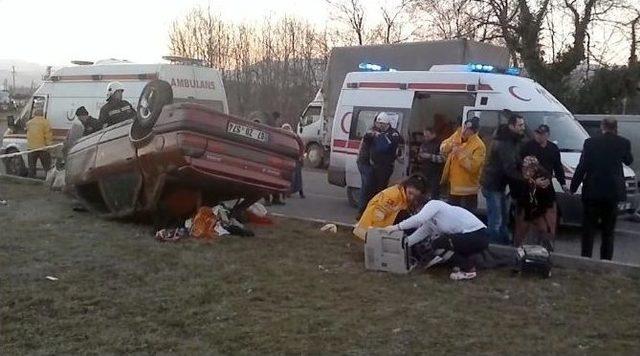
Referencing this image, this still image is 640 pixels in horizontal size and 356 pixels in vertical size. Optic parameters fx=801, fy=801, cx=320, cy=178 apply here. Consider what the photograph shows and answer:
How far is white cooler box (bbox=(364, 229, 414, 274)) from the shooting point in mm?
7789

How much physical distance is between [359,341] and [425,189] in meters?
3.04

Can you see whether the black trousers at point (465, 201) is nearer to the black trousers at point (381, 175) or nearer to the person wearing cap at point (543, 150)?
the person wearing cap at point (543, 150)

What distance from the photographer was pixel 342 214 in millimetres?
13773

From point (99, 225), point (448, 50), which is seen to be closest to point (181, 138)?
point (99, 225)

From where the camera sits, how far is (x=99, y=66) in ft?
57.1

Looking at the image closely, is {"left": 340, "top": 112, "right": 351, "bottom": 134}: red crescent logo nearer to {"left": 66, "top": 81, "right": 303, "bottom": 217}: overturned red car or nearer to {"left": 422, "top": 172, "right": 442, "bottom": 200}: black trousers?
{"left": 422, "top": 172, "right": 442, "bottom": 200}: black trousers

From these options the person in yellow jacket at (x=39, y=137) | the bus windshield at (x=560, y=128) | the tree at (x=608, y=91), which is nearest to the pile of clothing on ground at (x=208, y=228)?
the bus windshield at (x=560, y=128)

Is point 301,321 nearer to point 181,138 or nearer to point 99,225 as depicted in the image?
point 181,138

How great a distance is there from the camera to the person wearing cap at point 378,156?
468 inches

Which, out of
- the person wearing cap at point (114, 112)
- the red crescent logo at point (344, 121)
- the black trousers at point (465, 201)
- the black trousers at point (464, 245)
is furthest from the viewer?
the red crescent logo at point (344, 121)

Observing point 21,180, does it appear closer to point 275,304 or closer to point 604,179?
point 275,304

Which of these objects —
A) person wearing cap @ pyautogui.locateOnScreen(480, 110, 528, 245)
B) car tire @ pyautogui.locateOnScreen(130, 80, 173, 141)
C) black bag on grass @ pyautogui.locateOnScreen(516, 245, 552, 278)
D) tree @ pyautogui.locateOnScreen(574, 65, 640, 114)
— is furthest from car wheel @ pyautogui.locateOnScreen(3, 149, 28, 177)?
tree @ pyautogui.locateOnScreen(574, 65, 640, 114)

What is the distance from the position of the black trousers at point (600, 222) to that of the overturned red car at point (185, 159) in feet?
12.1

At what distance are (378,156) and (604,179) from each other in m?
3.95
